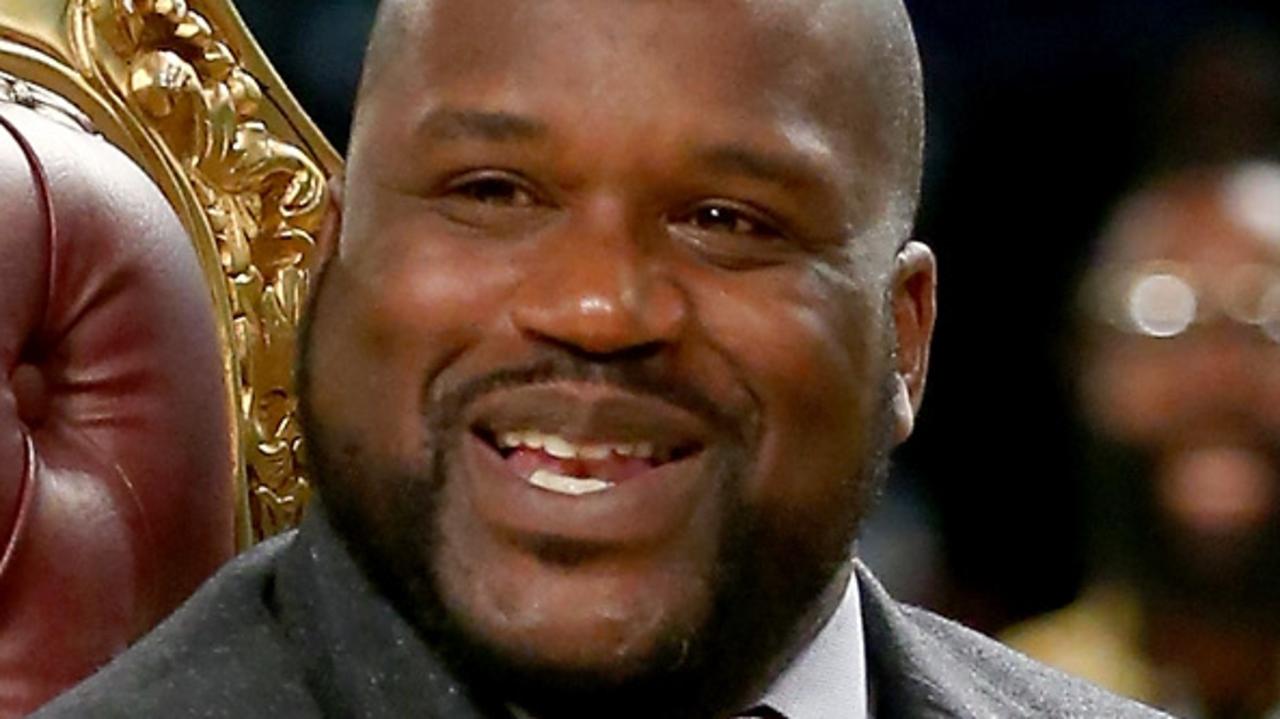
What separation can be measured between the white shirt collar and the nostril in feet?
1.33

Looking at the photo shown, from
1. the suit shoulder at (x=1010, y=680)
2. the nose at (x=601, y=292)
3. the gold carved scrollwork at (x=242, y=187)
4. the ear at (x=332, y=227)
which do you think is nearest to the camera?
the nose at (x=601, y=292)

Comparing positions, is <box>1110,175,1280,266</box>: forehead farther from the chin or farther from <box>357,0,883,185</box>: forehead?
the chin

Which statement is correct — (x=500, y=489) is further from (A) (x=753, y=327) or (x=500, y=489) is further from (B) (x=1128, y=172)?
(B) (x=1128, y=172)

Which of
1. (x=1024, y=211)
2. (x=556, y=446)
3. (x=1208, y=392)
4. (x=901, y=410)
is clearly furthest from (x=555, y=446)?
(x=1024, y=211)

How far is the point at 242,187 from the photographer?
199 cm

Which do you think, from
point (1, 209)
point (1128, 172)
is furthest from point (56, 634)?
point (1128, 172)

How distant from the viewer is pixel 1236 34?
3.12m

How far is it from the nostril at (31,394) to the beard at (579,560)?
193 mm

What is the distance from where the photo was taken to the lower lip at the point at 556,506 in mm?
1527

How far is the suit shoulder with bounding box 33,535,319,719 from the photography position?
→ 1.53 meters

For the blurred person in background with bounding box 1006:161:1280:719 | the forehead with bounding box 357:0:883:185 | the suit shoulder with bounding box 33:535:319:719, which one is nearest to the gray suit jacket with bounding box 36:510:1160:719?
the suit shoulder with bounding box 33:535:319:719

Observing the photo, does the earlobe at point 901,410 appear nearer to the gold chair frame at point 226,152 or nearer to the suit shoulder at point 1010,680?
the suit shoulder at point 1010,680

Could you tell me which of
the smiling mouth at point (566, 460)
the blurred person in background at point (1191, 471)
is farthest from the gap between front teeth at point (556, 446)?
the blurred person in background at point (1191, 471)

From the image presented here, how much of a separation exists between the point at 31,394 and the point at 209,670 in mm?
264
